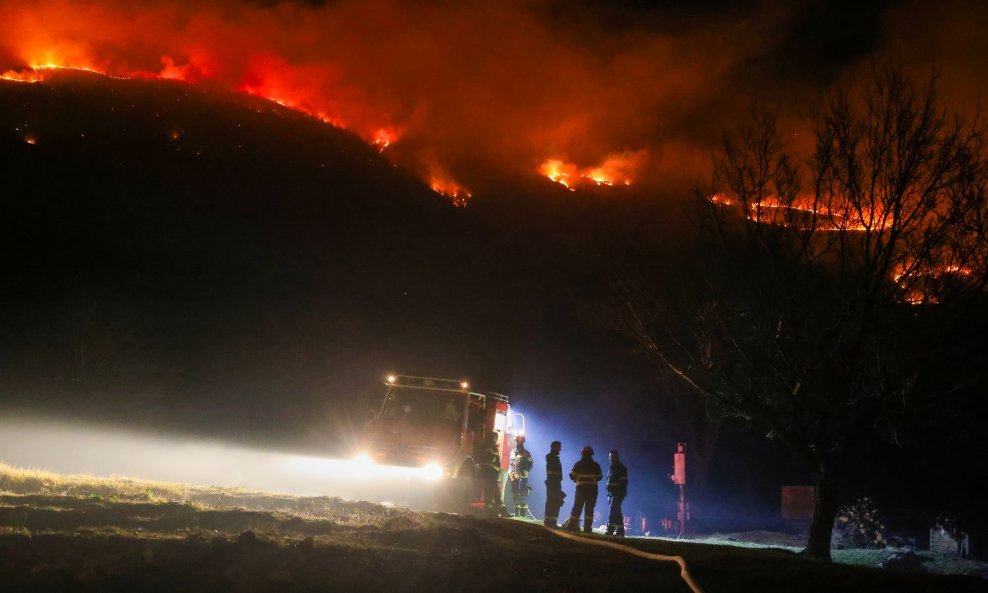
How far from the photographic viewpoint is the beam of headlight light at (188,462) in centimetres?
1748

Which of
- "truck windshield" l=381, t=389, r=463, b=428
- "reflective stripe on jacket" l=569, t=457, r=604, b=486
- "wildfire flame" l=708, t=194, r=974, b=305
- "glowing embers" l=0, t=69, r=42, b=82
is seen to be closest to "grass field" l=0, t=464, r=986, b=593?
"reflective stripe on jacket" l=569, t=457, r=604, b=486

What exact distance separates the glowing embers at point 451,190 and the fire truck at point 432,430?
50.7 metres

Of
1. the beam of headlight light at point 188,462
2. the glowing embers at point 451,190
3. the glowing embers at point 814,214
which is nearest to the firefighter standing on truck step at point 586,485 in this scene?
the beam of headlight light at point 188,462

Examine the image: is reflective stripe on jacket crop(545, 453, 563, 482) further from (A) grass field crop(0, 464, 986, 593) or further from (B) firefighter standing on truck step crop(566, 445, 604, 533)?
(A) grass field crop(0, 464, 986, 593)

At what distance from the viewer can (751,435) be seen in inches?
1256

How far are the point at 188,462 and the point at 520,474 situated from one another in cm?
1214

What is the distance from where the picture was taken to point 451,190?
74688 millimetres

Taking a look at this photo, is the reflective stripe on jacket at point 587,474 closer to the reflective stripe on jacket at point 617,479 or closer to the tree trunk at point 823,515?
the reflective stripe on jacket at point 617,479

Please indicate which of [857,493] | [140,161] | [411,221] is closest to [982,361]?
[857,493]

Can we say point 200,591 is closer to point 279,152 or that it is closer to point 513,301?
point 513,301

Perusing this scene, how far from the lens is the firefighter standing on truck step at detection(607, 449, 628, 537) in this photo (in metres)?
15.8

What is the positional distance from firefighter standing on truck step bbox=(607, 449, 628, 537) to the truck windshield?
353 cm

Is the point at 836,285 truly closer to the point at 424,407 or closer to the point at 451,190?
the point at 424,407

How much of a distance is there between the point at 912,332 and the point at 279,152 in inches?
2548
